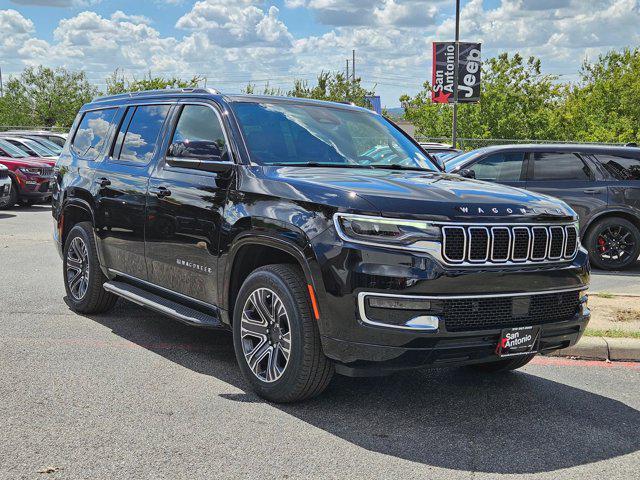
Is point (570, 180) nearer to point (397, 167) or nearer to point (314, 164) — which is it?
point (397, 167)

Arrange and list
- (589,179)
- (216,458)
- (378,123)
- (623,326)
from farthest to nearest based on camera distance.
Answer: (589,179) < (623,326) < (378,123) < (216,458)

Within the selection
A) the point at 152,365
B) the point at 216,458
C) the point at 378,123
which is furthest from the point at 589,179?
the point at 216,458

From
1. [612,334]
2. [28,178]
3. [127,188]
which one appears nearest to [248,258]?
[127,188]

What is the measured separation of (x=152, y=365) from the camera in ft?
19.3

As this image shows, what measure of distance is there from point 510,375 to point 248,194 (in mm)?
2375

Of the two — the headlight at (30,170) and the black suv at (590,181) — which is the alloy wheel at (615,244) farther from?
the headlight at (30,170)

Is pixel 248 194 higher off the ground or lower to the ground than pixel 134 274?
higher

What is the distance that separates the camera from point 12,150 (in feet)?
67.1

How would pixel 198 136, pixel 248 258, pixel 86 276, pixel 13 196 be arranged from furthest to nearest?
1. pixel 13 196
2. pixel 86 276
3. pixel 198 136
4. pixel 248 258

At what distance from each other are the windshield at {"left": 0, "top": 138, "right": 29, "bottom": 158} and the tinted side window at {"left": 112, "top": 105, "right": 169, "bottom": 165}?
47.4 feet

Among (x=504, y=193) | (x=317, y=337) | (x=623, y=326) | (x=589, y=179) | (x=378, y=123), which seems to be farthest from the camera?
(x=589, y=179)

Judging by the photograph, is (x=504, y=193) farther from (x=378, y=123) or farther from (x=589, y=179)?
(x=589, y=179)

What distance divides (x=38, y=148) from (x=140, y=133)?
16.3 m

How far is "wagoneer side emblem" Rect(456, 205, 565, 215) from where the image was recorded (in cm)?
450
